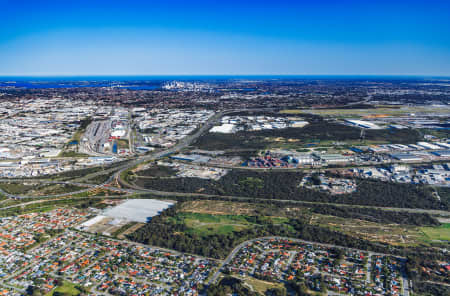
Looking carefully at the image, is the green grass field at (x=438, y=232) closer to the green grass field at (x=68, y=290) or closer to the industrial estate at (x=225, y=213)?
the industrial estate at (x=225, y=213)

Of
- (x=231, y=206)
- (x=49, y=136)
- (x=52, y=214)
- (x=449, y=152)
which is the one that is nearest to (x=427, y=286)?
(x=231, y=206)

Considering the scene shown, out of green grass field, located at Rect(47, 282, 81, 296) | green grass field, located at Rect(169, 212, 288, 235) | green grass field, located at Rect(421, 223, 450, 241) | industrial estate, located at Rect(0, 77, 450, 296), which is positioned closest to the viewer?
green grass field, located at Rect(47, 282, 81, 296)

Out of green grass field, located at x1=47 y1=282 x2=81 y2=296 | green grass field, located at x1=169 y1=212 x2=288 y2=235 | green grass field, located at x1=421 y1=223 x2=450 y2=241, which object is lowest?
green grass field, located at x1=47 y1=282 x2=81 y2=296

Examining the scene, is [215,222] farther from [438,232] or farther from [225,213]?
[438,232]

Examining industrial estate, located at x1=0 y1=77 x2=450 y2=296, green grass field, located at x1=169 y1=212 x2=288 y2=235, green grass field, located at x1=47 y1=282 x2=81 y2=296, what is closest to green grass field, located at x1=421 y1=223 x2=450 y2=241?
industrial estate, located at x1=0 y1=77 x2=450 y2=296

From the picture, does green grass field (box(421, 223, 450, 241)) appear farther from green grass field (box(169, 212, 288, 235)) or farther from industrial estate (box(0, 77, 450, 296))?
green grass field (box(169, 212, 288, 235))

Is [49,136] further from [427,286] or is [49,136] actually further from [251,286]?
[427,286]

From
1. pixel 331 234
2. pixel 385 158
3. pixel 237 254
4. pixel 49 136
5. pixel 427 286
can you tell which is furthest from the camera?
pixel 49 136

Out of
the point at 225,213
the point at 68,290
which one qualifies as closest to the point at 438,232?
the point at 225,213

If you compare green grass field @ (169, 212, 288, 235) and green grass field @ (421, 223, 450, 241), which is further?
green grass field @ (169, 212, 288, 235)
